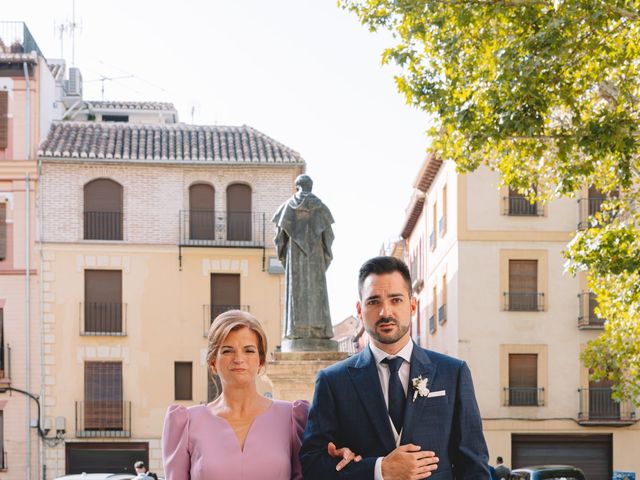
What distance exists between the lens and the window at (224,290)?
34531mm

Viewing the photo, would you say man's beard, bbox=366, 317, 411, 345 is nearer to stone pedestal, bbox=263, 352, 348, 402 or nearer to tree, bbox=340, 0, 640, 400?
stone pedestal, bbox=263, 352, 348, 402

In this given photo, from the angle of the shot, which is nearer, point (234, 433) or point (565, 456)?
point (234, 433)

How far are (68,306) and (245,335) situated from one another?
29.7m

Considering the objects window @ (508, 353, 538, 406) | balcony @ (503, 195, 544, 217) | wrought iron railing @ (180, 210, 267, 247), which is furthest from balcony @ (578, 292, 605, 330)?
wrought iron railing @ (180, 210, 267, 247)

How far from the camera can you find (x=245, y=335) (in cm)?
478

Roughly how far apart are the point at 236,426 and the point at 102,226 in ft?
99.4

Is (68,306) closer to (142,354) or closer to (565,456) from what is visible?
(142,354)

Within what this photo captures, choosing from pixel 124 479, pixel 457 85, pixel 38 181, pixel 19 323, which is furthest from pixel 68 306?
pixel 457 85

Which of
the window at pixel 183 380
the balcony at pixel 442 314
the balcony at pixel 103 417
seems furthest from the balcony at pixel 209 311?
the balcony at pixel 442 314

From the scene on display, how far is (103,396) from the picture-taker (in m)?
33.3

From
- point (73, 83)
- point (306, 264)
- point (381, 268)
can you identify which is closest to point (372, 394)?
point (381, 268)

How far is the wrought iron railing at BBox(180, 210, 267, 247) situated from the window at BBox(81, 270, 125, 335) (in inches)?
87.4

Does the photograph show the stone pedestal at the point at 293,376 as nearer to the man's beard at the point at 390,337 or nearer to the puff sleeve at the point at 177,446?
the puff sleeve at the point at 177,446

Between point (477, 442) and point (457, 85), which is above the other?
point (457, 85)
